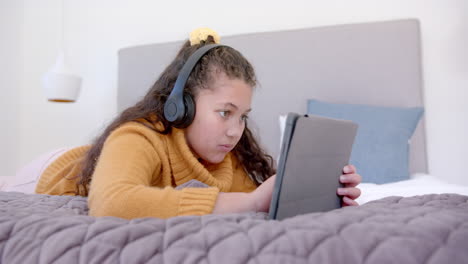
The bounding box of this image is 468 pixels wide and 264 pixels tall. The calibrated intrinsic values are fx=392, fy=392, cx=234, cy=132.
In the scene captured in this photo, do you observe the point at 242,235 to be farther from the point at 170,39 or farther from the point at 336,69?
the point at 170,39

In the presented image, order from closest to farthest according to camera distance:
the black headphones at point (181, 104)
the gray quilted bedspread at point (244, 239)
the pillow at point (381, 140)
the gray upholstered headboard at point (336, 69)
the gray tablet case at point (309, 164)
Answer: the gray quilted bedspread at point (244, 239) < the gray tablet case at point (309, 164) < the black headphones at point (181, 104) < the pillow at point (381, 140) < the gray upholstered headboard at point (336, 69)

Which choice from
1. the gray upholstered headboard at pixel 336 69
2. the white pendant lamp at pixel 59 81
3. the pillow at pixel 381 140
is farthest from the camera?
the white pendant lamp at pixel 59 81

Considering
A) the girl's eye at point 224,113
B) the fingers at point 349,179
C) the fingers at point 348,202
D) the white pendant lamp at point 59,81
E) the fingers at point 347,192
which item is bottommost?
the fingers at point 348,202

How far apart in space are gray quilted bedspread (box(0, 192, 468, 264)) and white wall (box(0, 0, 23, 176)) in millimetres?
2383

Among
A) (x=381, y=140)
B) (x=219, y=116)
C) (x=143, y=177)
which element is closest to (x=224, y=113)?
(x=219, y=116)

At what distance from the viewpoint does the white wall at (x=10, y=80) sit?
8.39 feet

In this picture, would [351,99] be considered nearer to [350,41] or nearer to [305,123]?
[350,41]

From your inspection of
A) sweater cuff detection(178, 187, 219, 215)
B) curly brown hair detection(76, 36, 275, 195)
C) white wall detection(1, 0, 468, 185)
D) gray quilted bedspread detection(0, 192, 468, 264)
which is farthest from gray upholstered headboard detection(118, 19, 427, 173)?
gray quilted bedspread detection(0, 192, 468, 264)

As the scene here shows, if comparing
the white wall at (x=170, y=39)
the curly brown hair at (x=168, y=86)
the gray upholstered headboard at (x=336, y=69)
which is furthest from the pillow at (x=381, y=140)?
the curly brown hair at (x=168, y=86)

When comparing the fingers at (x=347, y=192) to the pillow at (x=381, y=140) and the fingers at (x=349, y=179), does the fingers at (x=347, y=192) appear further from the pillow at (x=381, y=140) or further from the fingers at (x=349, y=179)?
the pillow at (x=381, y=140)

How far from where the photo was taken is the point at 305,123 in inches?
20.9

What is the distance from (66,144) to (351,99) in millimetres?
1845

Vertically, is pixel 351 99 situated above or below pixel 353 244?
above

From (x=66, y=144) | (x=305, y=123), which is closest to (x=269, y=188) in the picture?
(x=305, y=123)
